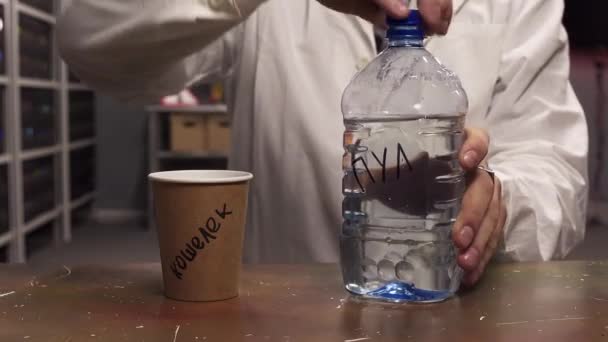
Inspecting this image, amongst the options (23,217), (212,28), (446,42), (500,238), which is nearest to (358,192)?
(500,238)

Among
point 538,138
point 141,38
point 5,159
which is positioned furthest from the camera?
point 5,159

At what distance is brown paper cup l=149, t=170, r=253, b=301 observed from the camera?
688 mm

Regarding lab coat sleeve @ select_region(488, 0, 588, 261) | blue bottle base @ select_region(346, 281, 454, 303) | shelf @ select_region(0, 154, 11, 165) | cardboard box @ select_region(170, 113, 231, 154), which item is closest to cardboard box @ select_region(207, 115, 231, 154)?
cardboard box @ select_region(170, 113, 231, 154)

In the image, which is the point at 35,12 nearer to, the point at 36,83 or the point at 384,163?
the point at 36,83

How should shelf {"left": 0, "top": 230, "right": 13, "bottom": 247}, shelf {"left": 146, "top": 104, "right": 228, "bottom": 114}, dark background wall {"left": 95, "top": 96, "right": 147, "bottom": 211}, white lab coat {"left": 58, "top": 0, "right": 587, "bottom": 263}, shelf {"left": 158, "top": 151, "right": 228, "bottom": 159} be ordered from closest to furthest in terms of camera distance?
white lab coat {"left": 58, "top": 0, "right": 587, "bottom": 263}
shelf {"left": 0, "top": 230, "right": 13, "bottom": 247}
shelf {"left": 146, "top": 104, "right": 228, "bottom": 114}
shelf {"left": 158, "top": 151, "right": 228, "bottom": 159}
dark background wall {"left": 95, "top": 96, "right": 147, "bottom": 211}

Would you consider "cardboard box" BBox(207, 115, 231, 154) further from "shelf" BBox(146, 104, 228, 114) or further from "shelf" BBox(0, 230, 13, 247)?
"shelf" BBox(0, 230, 13, 247)

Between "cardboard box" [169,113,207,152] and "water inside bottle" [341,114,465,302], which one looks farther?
"cardboard box" [169,113,207,152]

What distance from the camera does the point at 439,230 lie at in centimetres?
83

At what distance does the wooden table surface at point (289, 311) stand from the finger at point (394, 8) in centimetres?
29

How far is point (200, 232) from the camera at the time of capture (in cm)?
69

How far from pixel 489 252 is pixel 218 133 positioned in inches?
141

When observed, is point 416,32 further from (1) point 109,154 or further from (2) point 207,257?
(1) point 109,154

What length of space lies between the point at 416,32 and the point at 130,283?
0.41 m

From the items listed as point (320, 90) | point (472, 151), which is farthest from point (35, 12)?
point (472, 151)
